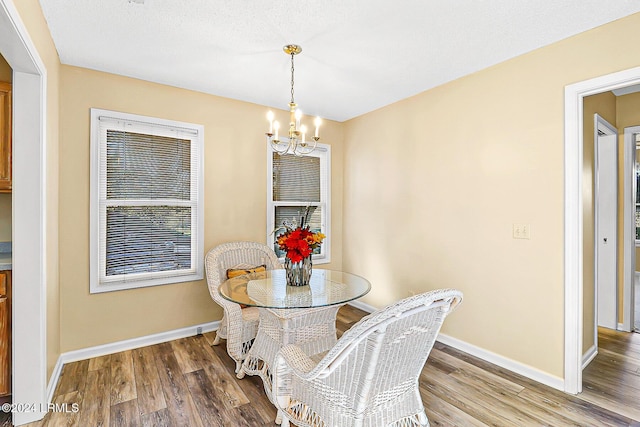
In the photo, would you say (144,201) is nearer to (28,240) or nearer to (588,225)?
(28,240)

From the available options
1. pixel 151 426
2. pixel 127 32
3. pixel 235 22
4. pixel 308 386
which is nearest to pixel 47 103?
pixel 127 32

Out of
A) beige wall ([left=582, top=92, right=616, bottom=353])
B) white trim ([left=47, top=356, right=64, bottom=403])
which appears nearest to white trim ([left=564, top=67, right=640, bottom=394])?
beige wall ([left=582, top=92, right=616, bottom=353])

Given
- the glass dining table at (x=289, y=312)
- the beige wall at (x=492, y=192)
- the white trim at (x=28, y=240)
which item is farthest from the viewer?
the beige wall at (x=492, y=192)

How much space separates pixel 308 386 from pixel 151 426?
1138 millimetres

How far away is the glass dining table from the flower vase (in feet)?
0.14

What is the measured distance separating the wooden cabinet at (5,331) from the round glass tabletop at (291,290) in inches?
50.1

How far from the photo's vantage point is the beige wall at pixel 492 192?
2395mm

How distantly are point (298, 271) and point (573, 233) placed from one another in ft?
6.58

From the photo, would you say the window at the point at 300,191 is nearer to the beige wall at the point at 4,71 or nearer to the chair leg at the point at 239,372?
the chair leg at the point at 239,372

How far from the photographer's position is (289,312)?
7.45 feet

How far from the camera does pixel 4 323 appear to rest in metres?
2.01

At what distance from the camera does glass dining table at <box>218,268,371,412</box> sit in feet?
6.98

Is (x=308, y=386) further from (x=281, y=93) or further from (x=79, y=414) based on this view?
(x=281, y=93)

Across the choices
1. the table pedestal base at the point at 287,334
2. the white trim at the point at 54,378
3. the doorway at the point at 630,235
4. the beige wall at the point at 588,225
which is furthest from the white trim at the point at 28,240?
the doorway at the point at 630,235
